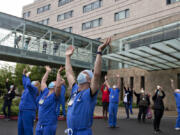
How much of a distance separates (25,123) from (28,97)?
31.9 inches

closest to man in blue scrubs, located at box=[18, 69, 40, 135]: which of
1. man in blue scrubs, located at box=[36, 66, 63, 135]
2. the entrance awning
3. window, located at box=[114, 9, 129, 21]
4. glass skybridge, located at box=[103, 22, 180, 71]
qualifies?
man in blue scrubs, located at box=[36, 66, 63, 135]

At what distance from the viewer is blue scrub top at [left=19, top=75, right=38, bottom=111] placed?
539 cm

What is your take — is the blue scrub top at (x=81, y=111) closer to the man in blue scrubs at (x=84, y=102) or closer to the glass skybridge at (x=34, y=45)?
the man in blue scrubs at (x=84, y=102)

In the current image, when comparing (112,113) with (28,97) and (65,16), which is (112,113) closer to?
(28,97)

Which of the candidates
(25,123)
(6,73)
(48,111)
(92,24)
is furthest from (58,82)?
(92,24)

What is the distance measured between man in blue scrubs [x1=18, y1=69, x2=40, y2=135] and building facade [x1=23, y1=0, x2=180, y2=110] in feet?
48.7

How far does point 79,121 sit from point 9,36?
19151mm

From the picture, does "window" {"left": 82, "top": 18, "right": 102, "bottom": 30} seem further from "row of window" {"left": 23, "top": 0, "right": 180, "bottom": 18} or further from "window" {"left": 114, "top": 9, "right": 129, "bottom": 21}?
"window" {"left": 114, "top": 9, "right": 129, "bottom": 21}

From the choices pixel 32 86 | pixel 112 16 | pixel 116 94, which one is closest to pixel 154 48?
pixel 116 94

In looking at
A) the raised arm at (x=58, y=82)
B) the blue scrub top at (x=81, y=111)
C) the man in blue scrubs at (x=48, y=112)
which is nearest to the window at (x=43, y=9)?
the man in blue scrubs at (x=48, y=112)

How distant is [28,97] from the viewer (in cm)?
559

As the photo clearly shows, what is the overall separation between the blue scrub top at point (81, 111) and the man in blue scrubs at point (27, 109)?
2.51m

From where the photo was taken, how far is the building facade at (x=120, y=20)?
22.1 m

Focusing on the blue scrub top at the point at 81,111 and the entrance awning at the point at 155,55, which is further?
the entrance awning at the point at 155,55
